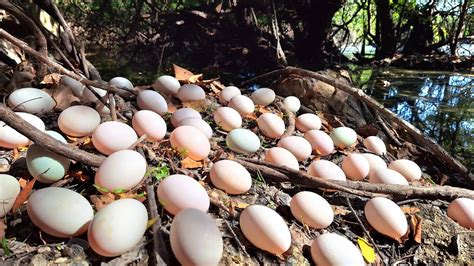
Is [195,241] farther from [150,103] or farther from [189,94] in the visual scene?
[189,94]

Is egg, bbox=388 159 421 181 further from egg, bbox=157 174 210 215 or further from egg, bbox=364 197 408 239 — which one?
egg, bbox=157 174 210 215

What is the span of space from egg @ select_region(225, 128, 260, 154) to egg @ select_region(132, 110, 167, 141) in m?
0.21

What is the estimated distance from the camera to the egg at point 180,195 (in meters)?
0.80

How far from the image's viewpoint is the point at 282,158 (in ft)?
3.68

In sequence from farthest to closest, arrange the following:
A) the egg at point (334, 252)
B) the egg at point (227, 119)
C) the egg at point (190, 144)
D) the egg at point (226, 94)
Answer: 1. the egg at point (226, 94)
2. the egg at point (227, 119)
3. the egg at point (190, 144)
4. the egg at point (334, 252)

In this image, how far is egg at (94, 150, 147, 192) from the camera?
813 mm

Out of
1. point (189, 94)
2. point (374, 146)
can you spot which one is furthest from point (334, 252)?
point (189, 94)

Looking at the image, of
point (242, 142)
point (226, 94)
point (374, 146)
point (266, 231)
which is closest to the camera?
point (266, 231)

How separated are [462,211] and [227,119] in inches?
30.5

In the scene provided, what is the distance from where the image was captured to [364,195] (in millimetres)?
1027

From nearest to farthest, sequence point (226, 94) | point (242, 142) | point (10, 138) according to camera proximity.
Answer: point (10, 138) → point (242, 142) → point (226, 94)

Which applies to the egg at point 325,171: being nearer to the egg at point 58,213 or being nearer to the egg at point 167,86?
the egg at point 58,213

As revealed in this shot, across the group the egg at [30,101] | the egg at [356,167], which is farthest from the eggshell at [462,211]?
the egg at [30,101]

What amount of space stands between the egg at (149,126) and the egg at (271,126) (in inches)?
16.4
